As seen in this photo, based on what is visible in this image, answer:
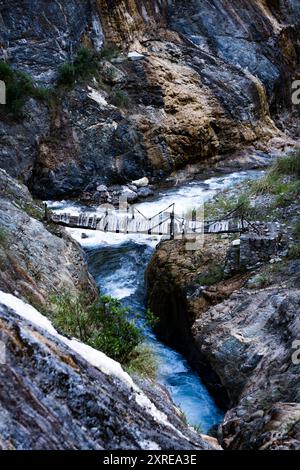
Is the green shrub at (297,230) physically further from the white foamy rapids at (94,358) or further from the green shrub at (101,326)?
the white foamy rapids at (94,358)

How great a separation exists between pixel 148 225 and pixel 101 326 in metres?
5.65

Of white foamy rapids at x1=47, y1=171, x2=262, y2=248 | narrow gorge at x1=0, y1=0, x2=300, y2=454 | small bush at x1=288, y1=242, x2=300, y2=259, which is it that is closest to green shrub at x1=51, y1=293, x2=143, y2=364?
narrow gorge at x1=0, y1=0, x2=300, y2=454

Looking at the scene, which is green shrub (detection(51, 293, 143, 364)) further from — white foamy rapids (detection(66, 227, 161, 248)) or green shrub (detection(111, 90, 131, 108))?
green shrub (detection(111, 90, 131, 108))

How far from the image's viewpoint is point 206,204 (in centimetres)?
1218

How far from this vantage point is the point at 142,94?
53.8 ft

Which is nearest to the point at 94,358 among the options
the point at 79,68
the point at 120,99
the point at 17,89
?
the point at 17,89

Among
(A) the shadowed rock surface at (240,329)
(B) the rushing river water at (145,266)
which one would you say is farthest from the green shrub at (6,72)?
(A) the shadowed rock surface at (240,329)

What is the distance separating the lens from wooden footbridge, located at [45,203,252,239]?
980cm

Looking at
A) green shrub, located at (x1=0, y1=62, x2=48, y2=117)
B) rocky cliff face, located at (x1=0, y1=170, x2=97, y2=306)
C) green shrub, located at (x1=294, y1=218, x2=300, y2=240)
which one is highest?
green shrub, located at (x1=0, y1=62, x2=48, y2=117)

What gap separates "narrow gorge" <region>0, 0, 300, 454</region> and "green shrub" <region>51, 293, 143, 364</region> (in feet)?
0.08

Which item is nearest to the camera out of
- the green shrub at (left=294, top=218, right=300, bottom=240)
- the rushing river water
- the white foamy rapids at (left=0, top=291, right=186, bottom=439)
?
the white foamy rapids at (left=0, top=291, right=186, bottom=439)

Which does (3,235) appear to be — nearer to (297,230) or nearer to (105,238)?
(297,230)

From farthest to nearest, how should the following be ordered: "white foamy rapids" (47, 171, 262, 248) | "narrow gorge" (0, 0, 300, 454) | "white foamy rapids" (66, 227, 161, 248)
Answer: "white foamy rapids" (47, 171, 262, 248) → "white foamy rapids" (66, 227, 161, 248) → "narrow gorge" (0, 0, 300, 454)

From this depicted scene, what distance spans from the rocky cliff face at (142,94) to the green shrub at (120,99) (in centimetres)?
7
